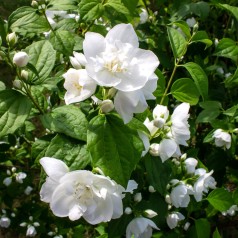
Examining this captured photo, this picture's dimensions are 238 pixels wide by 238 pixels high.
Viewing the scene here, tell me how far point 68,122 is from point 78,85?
0.48 feet

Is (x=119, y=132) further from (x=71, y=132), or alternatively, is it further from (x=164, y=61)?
(x=164, y=61)

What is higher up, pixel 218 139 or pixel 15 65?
pixel 15 65

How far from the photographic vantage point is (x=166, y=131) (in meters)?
1.40

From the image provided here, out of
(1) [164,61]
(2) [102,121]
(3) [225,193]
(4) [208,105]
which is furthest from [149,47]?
(2) [102,121]

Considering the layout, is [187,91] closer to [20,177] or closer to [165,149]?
[165,149]

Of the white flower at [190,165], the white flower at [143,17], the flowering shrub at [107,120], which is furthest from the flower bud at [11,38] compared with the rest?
the white flower at [143,17]

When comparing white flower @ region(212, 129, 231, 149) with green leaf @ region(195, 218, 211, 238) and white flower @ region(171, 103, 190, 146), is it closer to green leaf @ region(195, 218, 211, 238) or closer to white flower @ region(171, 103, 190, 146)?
green leaf @ region(195, 218, 211, 238)

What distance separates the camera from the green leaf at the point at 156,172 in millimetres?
1362

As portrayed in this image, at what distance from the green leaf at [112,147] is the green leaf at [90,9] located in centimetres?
51

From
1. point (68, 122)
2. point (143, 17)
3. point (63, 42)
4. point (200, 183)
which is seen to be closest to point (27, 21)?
point (63, 42)

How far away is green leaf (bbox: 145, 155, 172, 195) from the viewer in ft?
4.47

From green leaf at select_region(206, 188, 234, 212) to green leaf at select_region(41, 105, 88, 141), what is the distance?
0.93m

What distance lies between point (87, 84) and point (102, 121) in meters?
0.11

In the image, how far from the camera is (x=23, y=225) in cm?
246
